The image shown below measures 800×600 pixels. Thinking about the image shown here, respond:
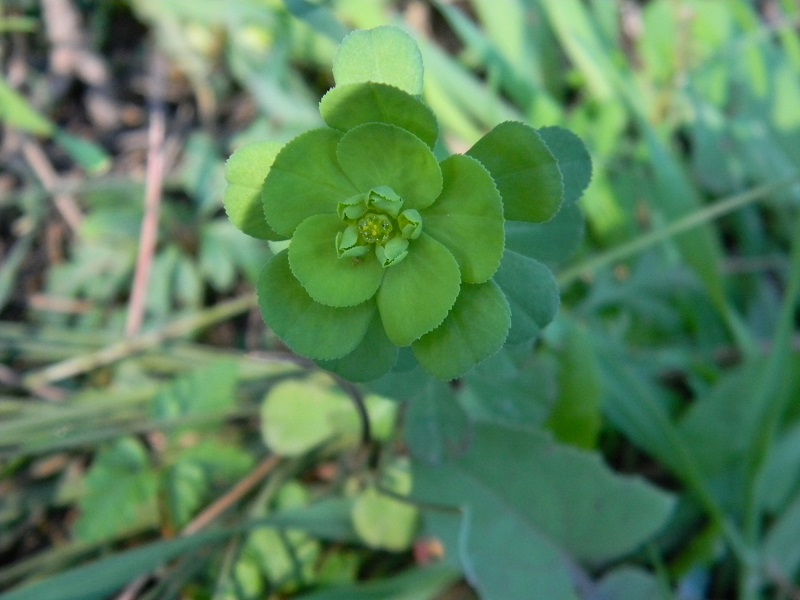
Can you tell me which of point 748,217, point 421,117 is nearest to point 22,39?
point 421,117

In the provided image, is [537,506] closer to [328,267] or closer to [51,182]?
[328,267]

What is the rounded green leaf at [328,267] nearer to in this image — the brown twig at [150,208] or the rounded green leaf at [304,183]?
the rounded green leaf at [304,183]

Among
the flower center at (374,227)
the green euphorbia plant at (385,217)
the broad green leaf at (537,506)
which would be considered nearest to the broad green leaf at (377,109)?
the green euphorbia plant at (385,217)

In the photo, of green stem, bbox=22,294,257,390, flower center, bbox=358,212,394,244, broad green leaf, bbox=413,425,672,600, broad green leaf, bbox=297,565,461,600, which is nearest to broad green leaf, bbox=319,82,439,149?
flower center, bbox=358,212,394,244

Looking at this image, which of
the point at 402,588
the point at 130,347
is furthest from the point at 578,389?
the point at 130,347

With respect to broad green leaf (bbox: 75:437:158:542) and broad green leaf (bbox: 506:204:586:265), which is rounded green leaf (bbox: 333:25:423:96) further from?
broad green leaf (bbox: 75:437:158:542)
